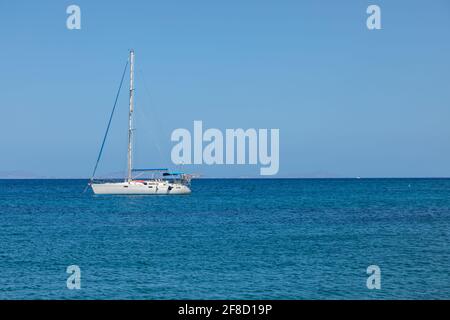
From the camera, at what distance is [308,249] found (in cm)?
3092

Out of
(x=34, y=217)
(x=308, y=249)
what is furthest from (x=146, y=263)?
(x=34, y=217)

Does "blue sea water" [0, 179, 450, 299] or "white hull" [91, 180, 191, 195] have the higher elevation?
"white hull" [91, 180, 191, 195]

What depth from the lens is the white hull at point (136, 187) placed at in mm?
82500

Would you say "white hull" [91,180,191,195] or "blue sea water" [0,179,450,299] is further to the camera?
"white hull" [91,180,191,195]

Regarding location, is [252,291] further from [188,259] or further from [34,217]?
[34,217]

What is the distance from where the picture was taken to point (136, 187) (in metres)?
83.0

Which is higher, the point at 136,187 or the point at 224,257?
the point at 136,187

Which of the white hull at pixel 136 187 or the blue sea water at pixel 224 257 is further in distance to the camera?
the white hull at pixel 136 187

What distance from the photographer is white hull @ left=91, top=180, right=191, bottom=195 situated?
271 feet

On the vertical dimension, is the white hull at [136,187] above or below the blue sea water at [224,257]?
above

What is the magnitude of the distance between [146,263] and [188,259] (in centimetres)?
221

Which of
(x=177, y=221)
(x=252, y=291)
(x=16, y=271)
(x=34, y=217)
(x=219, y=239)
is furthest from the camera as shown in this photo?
(x=34, y=217)
